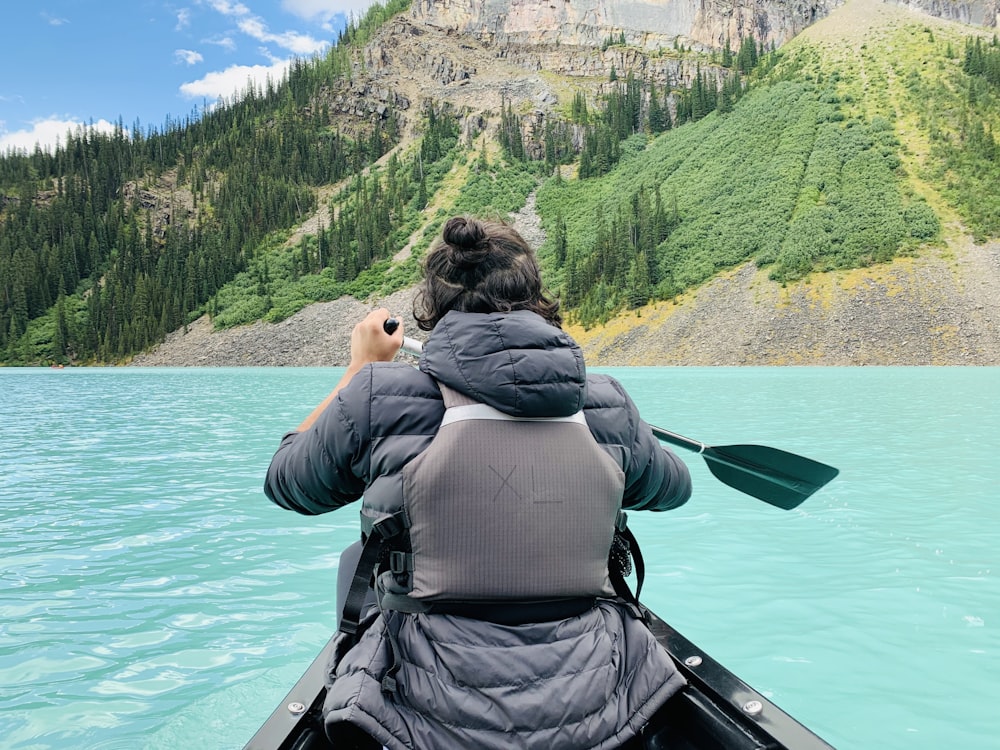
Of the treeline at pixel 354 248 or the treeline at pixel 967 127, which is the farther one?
the treeline at pixel 354 248

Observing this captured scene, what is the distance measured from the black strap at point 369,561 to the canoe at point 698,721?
304 mm

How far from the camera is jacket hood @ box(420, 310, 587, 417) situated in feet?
6.07

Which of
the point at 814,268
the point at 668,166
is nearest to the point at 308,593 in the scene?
the point at 814,268

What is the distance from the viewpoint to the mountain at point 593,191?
177 feet

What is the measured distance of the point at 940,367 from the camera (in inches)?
1743

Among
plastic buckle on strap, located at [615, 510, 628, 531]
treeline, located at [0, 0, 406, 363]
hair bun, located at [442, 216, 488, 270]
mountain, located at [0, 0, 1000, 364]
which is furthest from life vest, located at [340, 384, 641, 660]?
treeline, located at [0, 0, 406, 363]

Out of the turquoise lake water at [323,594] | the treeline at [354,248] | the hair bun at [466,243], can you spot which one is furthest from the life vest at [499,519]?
the treeline at [354,248]

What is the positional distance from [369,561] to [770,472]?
2.64 meters

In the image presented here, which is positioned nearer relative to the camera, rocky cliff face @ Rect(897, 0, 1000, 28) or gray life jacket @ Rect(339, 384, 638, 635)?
gray life jacket @ Rect(339, 384, 638, 635)

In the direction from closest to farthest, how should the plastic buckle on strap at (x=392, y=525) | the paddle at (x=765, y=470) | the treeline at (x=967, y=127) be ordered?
the plastic buckle on strap at (x=392, y=525) < the paddle at (x=765, y=470) < the treeline at (x=967, y=127)

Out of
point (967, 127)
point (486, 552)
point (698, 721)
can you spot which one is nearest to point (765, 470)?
point (698, 721)

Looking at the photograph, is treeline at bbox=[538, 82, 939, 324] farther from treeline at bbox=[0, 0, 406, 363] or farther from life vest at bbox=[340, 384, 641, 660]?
life vest at bbox=[340, 384, 641, 660]

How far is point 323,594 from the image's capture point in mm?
6305

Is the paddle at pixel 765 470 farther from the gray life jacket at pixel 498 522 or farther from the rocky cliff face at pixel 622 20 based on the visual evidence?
the rocky cliff face at pixel 622 20
